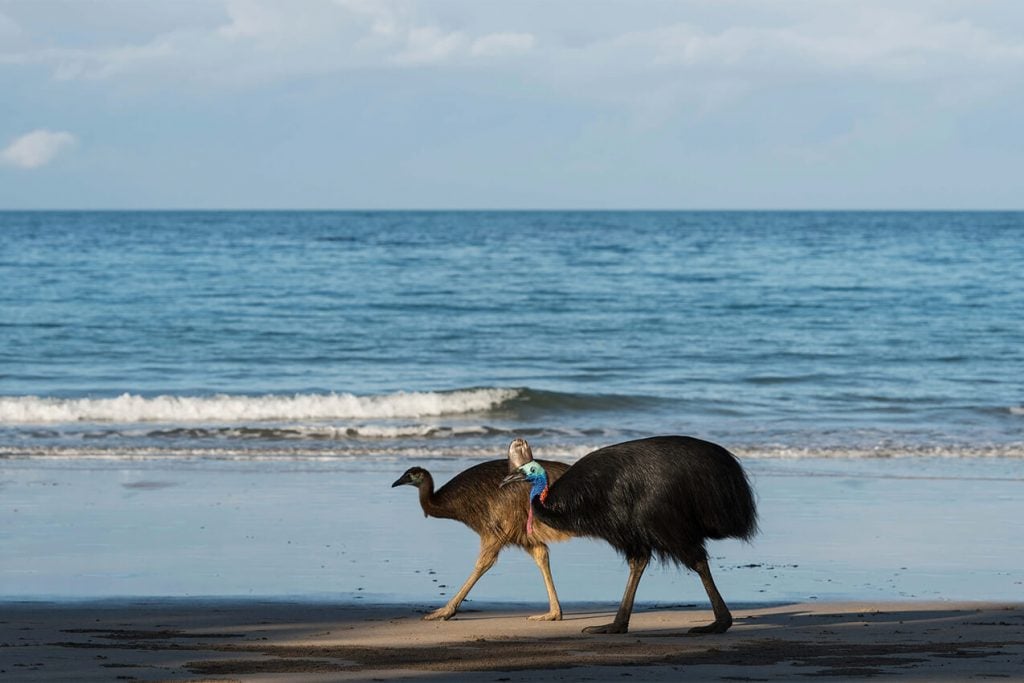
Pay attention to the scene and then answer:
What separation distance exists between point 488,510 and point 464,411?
1304 centimetres

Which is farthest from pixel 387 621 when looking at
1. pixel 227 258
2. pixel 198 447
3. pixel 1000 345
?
pixel 227 258

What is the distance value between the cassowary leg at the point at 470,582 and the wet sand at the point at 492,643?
125mm

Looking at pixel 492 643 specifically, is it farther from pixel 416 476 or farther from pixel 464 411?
pixel 464 411

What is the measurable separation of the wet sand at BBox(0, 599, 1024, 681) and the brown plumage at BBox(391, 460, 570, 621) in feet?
1.03

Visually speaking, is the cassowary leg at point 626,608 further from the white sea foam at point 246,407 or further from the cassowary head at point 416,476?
the white sea foam at point 246,407

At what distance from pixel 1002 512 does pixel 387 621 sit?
6530 millimetres

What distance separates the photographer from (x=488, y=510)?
8516 mm

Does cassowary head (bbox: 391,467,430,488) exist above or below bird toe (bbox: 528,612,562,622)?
above

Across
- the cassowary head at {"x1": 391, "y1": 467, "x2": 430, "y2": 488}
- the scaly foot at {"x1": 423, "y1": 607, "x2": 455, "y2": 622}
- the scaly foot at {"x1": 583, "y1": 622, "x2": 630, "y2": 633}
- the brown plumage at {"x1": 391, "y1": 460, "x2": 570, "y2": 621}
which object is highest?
the cassowary head at {"x1": 391, "y1": 467, "x2": 430, "y2": 488}

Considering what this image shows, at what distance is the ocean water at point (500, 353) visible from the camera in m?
18.6

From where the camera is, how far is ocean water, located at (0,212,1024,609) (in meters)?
10.2

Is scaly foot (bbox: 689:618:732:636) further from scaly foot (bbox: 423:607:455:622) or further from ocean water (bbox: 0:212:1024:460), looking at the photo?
ocean water (bbox: 0:212:1024:460)

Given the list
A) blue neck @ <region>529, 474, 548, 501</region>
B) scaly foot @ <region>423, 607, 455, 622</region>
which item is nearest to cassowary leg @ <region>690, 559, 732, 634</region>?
blue neck @ <region>529, 474, 548, 501</region>

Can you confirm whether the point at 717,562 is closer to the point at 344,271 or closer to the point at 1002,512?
the point at 1002,512
